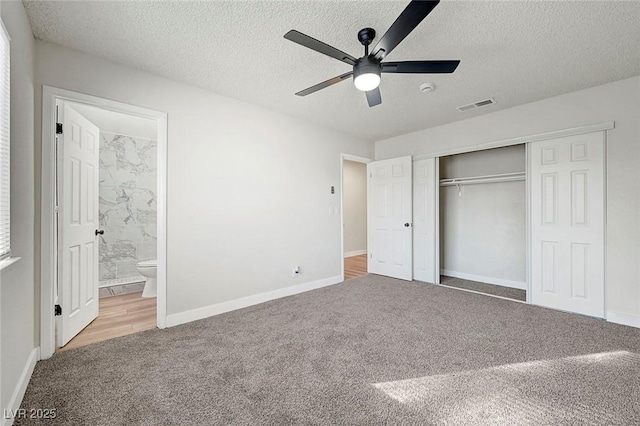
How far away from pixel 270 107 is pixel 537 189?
11.4 ft

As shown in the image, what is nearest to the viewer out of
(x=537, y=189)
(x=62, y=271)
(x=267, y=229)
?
(x=62, y=271)

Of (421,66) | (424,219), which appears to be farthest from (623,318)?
(421,66)

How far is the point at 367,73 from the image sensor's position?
1.96 meters

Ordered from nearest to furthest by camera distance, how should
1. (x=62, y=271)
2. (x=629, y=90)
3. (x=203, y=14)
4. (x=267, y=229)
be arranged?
(x=203, y=14) < (x=62, y=271) < (x=629, y=90) < (x=267, y=229)

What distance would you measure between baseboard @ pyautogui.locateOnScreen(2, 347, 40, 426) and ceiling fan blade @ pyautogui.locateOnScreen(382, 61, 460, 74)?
304 cm

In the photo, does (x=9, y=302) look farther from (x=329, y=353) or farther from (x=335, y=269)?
(x=335, y=269)

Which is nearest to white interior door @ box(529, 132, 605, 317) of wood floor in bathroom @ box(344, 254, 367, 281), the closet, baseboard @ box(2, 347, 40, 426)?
the closet

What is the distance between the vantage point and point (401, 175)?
4.71 meters

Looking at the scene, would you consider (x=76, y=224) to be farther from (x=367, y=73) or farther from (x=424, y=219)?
(x=424, y=219)

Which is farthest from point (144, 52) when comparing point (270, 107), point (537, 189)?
point (537, 189)

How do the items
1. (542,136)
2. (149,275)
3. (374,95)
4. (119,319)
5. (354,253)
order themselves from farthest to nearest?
(354,253) < (149,275) < (542,136) < (119,319) < (374,95)

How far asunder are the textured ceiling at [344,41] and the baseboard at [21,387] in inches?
95.0

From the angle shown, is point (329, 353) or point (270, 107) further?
point (270, 107)

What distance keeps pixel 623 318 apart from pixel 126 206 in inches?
257
